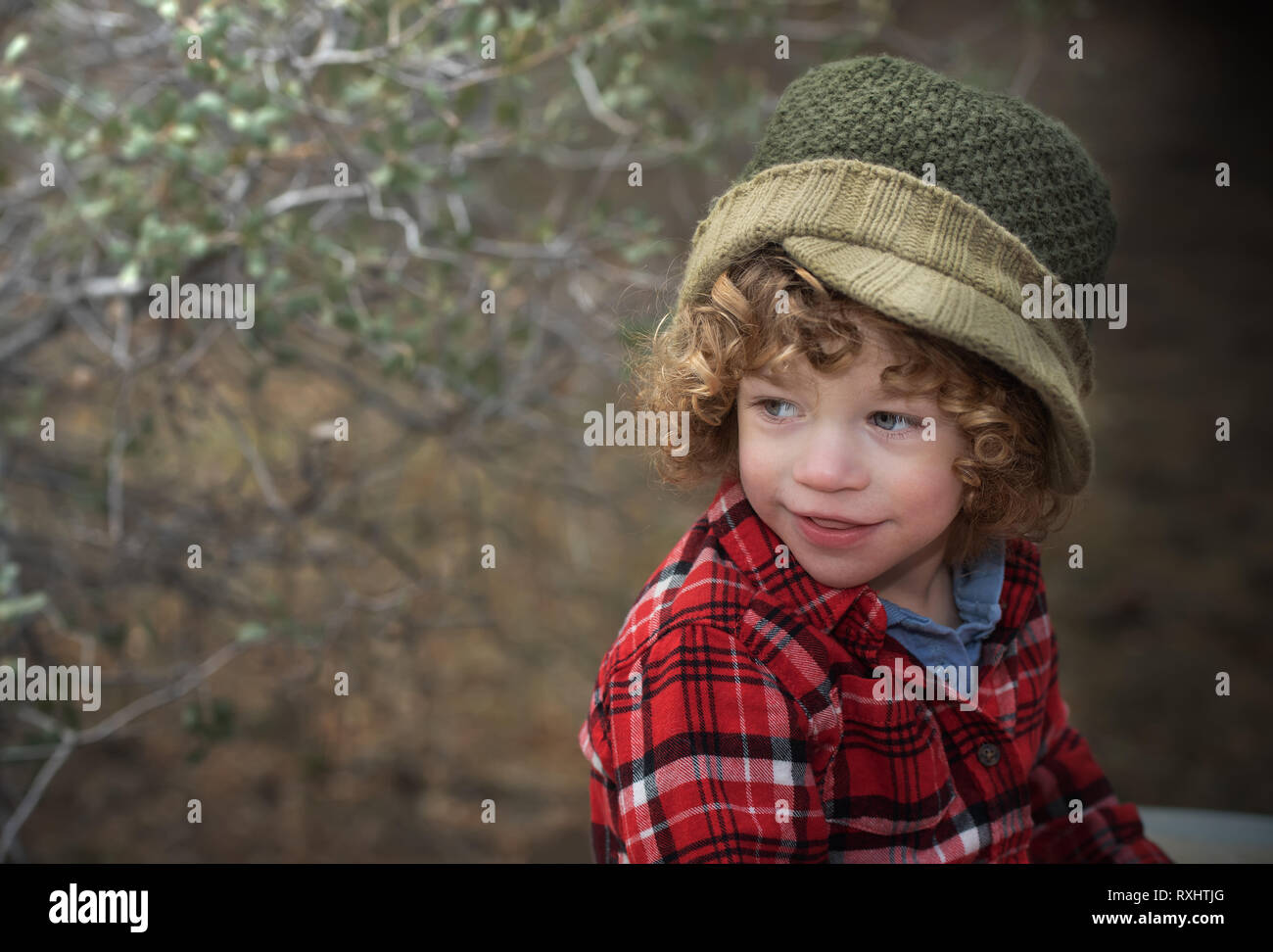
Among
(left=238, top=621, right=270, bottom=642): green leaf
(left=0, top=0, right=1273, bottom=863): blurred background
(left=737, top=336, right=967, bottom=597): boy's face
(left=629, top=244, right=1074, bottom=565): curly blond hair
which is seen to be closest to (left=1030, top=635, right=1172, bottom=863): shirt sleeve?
(left=629, top=244, right=1074, bottom=565): curly blond hair

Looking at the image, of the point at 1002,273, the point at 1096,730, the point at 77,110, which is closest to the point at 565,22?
the point at 77,110

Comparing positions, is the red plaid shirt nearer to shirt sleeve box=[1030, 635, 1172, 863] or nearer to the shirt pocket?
the shirt pocket

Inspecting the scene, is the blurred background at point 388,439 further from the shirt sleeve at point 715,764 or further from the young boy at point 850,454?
the shirt sleeve at point 715,764

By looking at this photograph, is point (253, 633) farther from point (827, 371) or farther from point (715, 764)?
point (827, 371)

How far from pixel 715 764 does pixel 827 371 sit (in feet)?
1.18

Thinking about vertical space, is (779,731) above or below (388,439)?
below

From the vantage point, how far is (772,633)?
3.50 feet

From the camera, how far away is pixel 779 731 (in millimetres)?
1034

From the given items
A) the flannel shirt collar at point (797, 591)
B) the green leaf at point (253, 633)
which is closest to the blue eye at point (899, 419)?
the flannel shirt collar at point (797, 591)

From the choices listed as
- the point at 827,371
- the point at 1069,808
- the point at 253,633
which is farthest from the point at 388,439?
the point at 827,371

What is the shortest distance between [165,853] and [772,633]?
6.17ft

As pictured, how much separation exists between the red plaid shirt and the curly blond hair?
9 cm

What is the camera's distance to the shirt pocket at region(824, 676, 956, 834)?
110 cm

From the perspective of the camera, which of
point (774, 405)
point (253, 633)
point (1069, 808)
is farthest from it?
point (253, 633)
